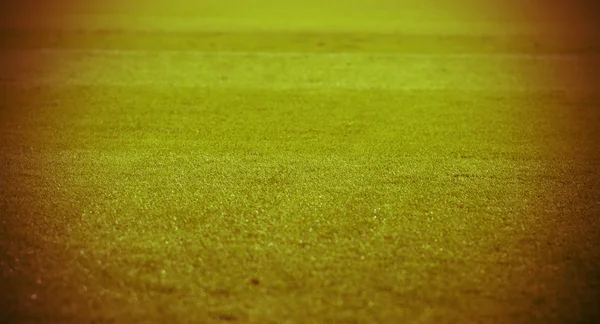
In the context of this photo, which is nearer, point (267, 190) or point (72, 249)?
point (72, 249)

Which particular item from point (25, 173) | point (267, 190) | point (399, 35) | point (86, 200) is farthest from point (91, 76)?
point (399, 35)

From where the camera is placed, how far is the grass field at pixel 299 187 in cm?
275

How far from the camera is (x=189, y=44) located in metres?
8.91

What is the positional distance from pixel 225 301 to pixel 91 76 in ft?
18.4

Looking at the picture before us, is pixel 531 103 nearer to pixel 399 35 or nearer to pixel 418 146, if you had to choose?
pixel 418 146

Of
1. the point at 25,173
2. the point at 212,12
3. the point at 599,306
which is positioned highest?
the point at 212,12

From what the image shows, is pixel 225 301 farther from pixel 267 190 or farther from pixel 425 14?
pixel 425 14

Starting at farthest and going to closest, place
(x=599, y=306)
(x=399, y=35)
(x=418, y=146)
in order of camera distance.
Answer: (x=399, y=35)
(x=418, y=146)
(x=599, y=306)

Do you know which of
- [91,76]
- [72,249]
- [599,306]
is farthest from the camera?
[91,76]

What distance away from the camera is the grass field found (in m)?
2.75

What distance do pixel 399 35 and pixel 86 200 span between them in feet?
25.3

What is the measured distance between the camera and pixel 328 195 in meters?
3.82

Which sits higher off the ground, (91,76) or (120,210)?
(91,76)

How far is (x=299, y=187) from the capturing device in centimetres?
394
